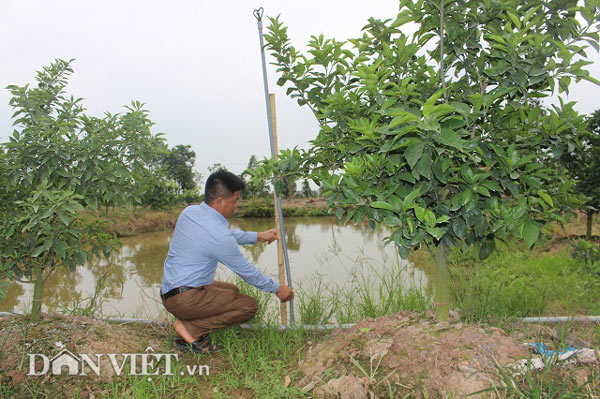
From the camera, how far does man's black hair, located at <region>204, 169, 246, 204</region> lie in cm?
284

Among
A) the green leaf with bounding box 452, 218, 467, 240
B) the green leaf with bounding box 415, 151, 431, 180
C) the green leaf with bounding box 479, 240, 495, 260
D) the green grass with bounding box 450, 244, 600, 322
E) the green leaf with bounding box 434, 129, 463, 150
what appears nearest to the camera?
the green leaf with bounding box 434, 129, 463, 150

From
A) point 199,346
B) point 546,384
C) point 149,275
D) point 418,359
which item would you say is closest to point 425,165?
point 418,359

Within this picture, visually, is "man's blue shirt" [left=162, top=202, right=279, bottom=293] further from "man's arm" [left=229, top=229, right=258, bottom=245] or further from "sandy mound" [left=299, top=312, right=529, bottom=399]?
"sandy mound" [left=299, top=312, right=529, bottom=399]

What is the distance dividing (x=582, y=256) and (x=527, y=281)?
2.60m

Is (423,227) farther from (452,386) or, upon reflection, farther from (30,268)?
(30,268)

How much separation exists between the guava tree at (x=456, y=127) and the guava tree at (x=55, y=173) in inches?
60.5

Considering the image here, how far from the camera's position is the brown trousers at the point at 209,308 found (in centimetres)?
279

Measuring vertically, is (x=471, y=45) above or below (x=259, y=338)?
above

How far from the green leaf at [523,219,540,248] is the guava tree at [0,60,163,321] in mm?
2692

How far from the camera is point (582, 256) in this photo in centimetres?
277

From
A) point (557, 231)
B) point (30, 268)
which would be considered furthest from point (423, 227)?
point (557, 231)

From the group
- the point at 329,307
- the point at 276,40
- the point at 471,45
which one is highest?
the point at 276,40

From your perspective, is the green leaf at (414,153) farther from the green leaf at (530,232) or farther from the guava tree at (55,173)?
the guava tree at (55,173)

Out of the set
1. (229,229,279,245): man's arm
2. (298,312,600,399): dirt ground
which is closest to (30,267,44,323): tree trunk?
(229,229,279,245): man's arm
